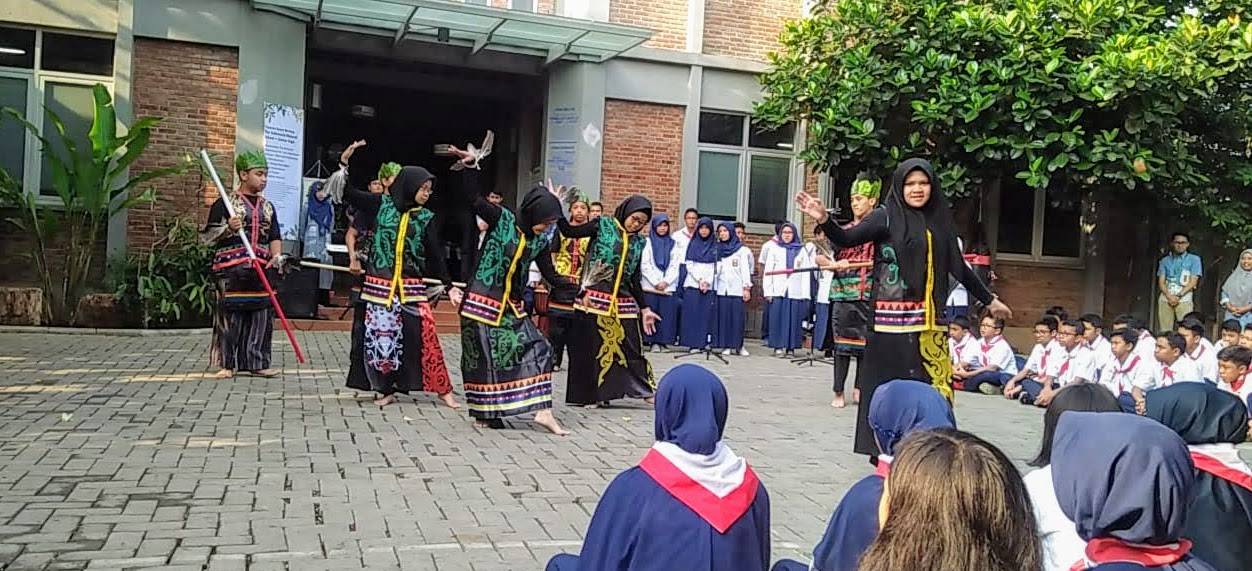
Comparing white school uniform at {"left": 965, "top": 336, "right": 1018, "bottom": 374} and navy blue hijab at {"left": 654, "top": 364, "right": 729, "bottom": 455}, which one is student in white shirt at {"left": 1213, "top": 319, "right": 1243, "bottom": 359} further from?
navy blue hijab at {"left": 654, "top": 364, "right": 729, "bottom": 455}

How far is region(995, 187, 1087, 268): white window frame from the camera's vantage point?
1956cm

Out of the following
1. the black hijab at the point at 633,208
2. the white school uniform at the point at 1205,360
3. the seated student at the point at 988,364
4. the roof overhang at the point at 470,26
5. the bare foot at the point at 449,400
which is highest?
the roof overhang at the point at 470,26

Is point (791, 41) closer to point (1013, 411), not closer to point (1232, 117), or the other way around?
point (1232, 117)

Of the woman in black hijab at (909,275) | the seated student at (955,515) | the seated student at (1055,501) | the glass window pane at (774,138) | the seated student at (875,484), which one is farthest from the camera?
the glass window pane at (774,138)

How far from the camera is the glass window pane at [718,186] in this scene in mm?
18016

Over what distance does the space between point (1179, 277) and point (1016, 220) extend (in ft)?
12.2

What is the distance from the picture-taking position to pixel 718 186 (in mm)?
18125

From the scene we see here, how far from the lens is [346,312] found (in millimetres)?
15852

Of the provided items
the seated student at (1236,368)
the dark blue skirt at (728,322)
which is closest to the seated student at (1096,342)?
the seated student at (1236,368)

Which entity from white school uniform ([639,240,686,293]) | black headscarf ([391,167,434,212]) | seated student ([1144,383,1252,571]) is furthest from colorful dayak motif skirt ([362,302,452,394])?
seated student ([1144,383,1252,571])

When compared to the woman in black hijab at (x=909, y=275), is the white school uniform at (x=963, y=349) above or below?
below

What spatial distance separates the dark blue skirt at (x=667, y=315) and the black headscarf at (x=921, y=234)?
8457 millimetres

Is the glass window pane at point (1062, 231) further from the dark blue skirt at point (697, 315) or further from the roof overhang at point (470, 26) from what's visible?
the roof overhang at point (470, 26)

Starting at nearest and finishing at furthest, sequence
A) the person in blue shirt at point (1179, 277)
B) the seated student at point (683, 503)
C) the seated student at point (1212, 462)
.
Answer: the seated student at point (683, 503)
the seated student at point (1212, 462)
the person in blue shirt at point (1179, 277)
